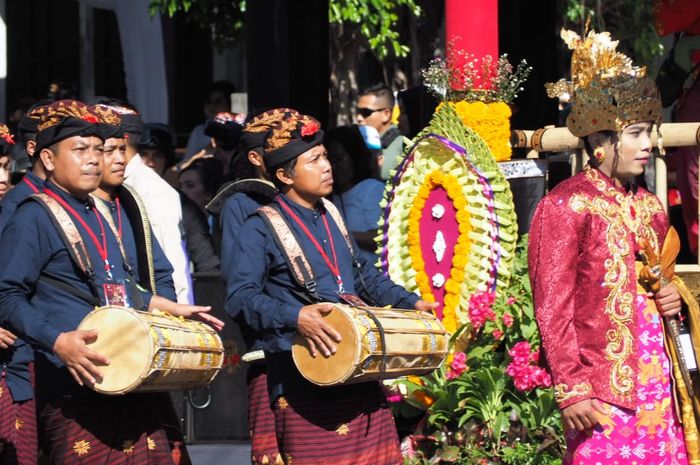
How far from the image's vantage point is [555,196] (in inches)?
242

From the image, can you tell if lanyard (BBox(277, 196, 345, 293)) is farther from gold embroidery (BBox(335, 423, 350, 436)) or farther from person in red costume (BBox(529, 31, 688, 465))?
person in red costume (BBox(529, 31, 688, 465))

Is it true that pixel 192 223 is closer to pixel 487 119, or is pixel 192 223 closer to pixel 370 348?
pixel 487 119

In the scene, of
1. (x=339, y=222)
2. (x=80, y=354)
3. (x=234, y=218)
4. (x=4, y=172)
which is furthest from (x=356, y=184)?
(x=80, y=354)

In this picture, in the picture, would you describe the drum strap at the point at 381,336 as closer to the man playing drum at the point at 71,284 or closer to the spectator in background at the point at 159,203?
the man playing drum at the point at 71,284

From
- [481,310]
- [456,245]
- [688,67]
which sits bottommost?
[481,310]

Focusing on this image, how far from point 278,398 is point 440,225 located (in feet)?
8.35

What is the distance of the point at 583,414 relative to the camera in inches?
233

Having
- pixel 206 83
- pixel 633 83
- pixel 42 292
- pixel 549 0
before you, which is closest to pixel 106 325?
pixel 42 292

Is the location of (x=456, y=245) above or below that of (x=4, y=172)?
below

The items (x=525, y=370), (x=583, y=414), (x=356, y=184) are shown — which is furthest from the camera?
(x=356, y=184)

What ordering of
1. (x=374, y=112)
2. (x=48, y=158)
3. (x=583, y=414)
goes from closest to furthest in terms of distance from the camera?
(x=583, y=414) < (x=48, y=158) < (x=374, y=112)

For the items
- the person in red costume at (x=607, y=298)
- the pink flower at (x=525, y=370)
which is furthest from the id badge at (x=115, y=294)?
the pink flower at (x=525, y=370)

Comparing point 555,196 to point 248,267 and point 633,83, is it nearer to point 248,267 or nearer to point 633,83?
point 633,83

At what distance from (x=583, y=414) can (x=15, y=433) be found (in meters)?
2.46
